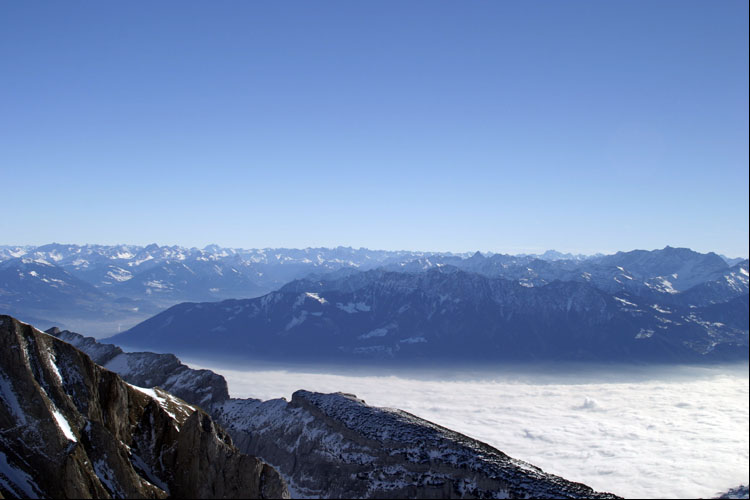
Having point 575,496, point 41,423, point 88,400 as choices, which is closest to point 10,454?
point 41,423

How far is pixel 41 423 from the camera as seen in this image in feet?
222

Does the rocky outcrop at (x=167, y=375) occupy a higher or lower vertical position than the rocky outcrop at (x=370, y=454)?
higher

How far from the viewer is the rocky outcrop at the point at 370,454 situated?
10062 centimetres

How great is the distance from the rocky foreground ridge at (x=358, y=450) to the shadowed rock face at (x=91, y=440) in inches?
1504

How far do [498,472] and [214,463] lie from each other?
5476 centimetres

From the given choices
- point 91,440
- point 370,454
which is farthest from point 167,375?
point 91,440

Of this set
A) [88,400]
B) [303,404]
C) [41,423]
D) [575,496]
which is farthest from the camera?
[303,404]

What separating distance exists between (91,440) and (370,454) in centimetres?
6200

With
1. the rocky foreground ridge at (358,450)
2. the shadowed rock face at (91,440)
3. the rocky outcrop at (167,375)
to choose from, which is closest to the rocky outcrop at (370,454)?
the rocky foreground ridge at (358,450)

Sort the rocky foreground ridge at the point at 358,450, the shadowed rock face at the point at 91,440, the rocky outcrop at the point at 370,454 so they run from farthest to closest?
the rocky foreground ridge at the point at 358,450 → the rocky outcrop at the point at 370,454 → the shadowed rock face at the point at 91,440

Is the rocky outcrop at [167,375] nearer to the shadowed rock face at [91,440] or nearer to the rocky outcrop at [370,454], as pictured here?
the rocky outcrop at [370,454]

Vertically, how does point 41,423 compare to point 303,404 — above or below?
above

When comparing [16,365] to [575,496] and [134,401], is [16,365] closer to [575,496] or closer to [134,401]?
[134,401]

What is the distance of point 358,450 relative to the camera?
388ft
